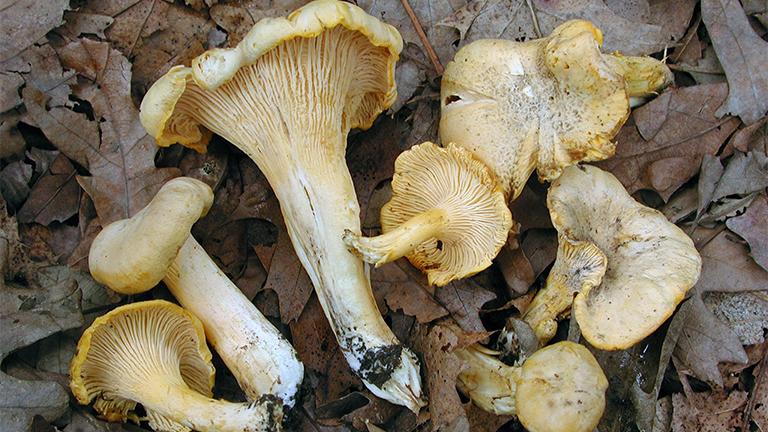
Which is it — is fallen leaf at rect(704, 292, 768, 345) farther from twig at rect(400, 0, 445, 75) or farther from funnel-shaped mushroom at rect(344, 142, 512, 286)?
twig at rect(400, 0, 445, 75)

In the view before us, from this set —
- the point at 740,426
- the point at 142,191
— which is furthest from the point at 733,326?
the point at 142,191

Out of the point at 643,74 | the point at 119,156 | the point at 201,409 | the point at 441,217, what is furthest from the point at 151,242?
the point at 643,74

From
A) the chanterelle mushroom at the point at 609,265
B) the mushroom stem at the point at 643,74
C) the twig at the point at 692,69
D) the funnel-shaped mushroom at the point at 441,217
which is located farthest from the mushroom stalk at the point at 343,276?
the twig at the point at 692,69

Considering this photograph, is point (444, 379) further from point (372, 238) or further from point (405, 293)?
point (372, 238)

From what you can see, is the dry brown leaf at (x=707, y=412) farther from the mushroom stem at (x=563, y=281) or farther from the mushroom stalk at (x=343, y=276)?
the mushroom stalk at (x=343, y=276)

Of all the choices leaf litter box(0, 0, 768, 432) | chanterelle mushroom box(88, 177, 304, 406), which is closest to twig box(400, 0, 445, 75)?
leaf litter box(0, 0, 768, 432)
